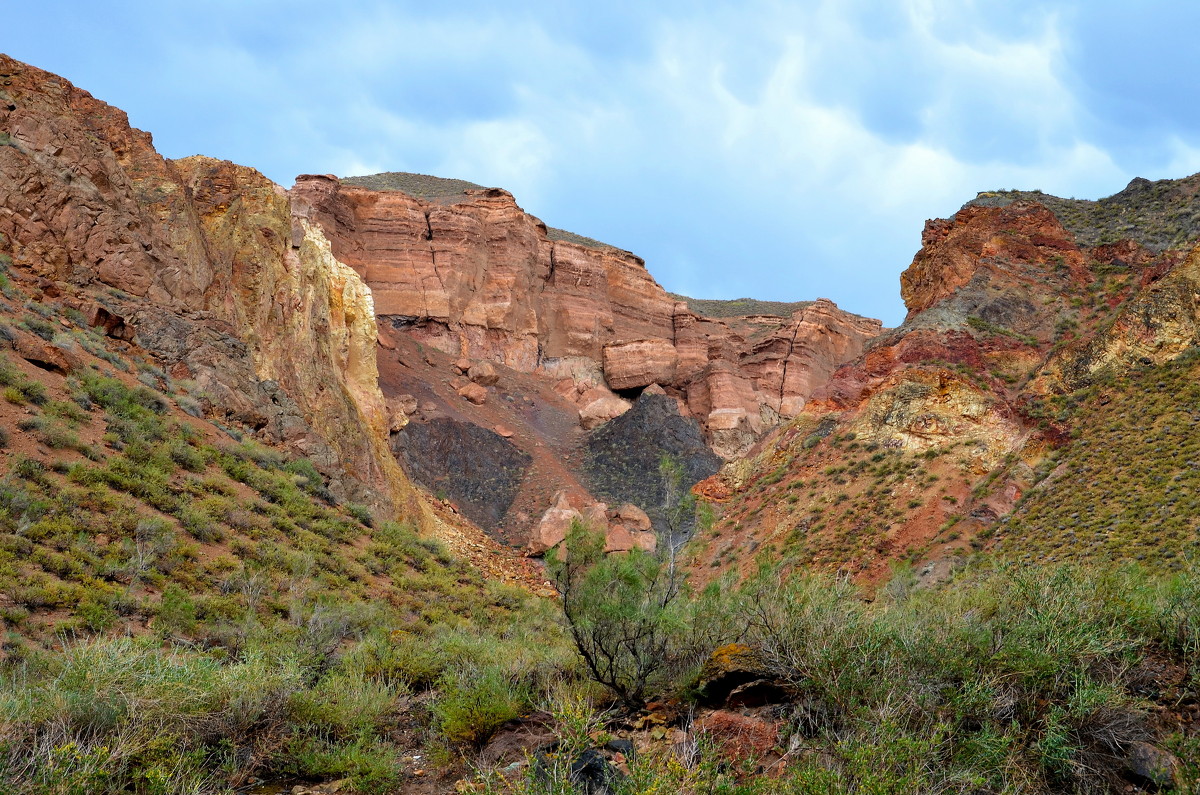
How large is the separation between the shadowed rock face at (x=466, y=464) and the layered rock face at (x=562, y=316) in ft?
34.3

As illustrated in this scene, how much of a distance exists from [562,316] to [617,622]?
182 ft

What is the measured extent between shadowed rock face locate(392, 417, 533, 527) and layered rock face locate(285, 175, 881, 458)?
10.5 m

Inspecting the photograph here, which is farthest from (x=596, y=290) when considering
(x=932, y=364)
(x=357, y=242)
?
(x=932, y=364)

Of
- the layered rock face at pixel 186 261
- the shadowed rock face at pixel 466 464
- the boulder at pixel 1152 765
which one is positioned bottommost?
the boulder at pixel 1152 765

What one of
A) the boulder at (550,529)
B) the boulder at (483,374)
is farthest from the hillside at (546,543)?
the boulder at (483,374)

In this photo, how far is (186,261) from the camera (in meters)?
21.2

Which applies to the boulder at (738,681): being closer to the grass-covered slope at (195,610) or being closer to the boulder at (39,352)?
the grass-covered slope at (195,610)

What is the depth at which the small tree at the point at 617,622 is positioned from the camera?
24.4 ft

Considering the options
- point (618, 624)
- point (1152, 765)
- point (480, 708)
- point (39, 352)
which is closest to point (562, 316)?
point (39, 352)

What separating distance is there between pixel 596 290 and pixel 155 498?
53150 mm

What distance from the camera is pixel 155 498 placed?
1327 centimetres

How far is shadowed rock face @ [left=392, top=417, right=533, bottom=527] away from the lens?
40.6 m

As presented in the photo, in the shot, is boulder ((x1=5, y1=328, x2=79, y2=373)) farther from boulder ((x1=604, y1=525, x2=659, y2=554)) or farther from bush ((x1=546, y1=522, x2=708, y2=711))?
boulder ((x1=604, y1=525, x2=659, y2=554))

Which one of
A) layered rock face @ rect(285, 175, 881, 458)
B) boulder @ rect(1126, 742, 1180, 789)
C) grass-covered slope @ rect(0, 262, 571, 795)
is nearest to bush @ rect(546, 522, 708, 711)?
grass-covered slope @ rect(0, 262, 571, 795)
